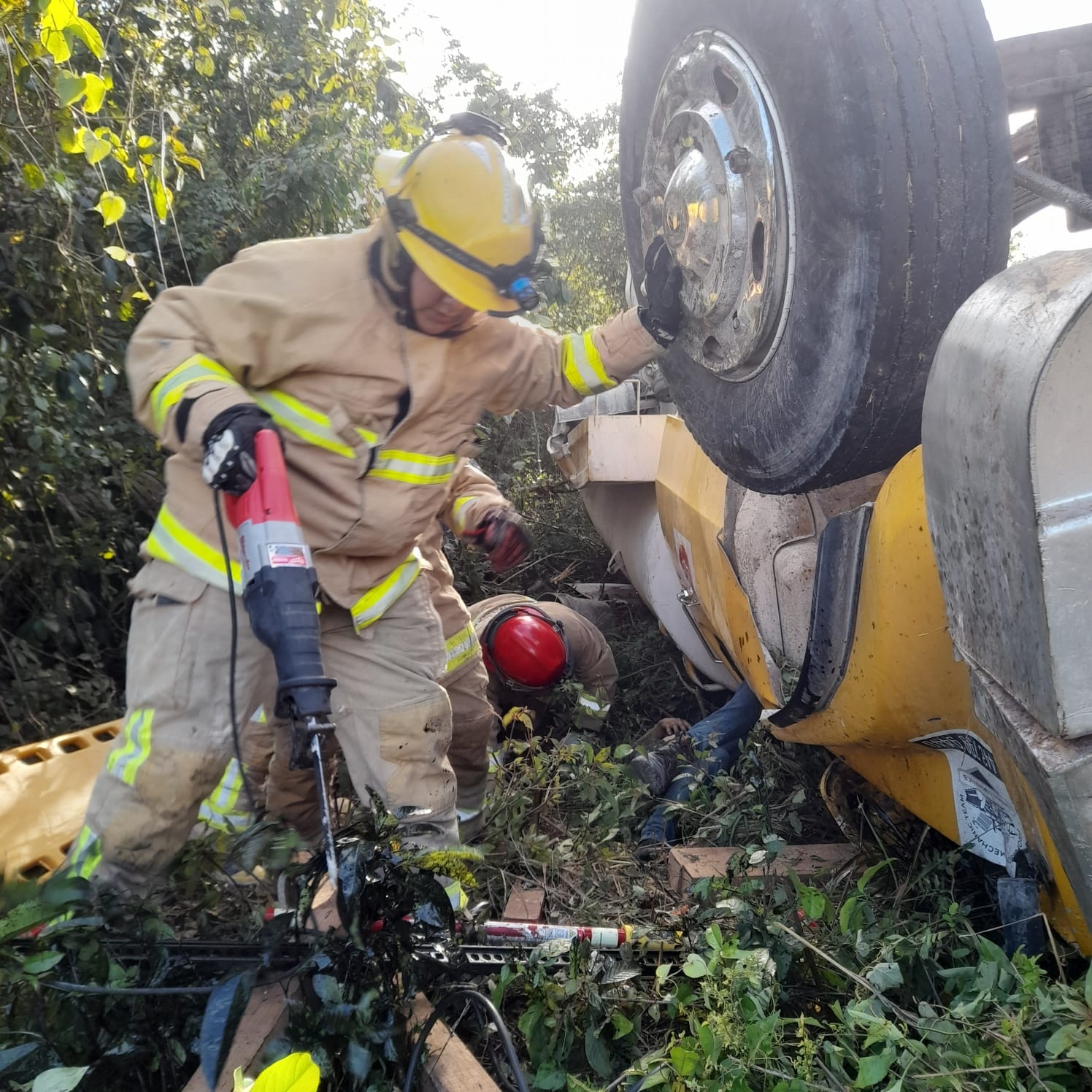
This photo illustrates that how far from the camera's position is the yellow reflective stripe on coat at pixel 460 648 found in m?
2.78

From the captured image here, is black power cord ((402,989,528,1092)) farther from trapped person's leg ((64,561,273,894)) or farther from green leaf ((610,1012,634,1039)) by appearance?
trapped person's leg ((64,561,273,894))

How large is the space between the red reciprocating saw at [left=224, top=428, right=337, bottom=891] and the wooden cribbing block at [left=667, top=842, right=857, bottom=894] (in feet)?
3.21

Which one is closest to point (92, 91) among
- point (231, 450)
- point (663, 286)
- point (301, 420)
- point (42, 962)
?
point (301, 420)

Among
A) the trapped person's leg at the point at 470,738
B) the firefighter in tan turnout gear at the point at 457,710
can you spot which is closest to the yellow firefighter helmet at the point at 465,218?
the firefighter in tan turnout gear at the point at 457,710

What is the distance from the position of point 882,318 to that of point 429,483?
117 centimetres

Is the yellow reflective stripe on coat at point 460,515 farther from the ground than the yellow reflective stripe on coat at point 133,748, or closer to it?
farther from the ground

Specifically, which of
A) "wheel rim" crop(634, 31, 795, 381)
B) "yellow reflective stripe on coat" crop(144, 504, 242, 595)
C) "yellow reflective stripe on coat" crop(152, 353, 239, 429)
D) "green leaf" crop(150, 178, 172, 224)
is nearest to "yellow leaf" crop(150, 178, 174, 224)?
"green leaf" crop(150, 178, 172, 224)

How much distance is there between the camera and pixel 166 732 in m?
1.93

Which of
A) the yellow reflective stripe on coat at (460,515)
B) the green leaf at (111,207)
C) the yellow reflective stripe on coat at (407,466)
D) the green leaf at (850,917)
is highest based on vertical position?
the green leaf at (111,207)

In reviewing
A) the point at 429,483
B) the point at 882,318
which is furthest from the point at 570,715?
the point at 882,318

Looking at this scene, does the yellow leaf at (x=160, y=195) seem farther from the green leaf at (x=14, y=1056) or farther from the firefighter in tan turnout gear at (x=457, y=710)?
the green leaf at (x=14, y=1056)

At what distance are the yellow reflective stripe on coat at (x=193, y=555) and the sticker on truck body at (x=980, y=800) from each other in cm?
147

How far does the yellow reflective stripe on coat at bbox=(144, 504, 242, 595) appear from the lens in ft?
6.54

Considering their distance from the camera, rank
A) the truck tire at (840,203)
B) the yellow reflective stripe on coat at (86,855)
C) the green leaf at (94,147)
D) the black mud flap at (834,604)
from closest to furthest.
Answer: the truck tire at (840,203), the black mud flap at (834,604), the yellow reflective stripe on coat at (86,855), the green leaf at (94,147)
